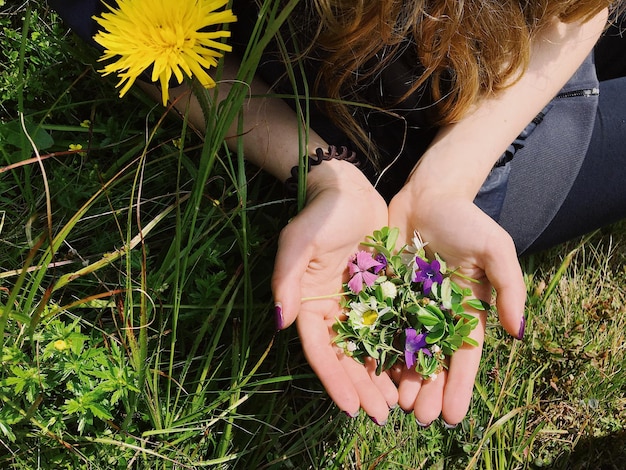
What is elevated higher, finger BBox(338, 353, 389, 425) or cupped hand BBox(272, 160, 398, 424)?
cupped hand BBox(272, 160, 398, 424)

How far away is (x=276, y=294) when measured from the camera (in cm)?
123

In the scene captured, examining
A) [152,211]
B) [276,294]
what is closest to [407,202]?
[276,294]

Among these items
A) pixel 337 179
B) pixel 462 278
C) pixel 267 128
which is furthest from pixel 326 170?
pixel 462 278

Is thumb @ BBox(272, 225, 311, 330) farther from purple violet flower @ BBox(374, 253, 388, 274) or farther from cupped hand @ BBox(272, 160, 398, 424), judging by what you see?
purple violet flower @ BBox(374, 253, 388, 274)

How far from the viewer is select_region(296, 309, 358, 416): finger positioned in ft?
4.12

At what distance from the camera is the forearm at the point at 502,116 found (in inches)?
57.0

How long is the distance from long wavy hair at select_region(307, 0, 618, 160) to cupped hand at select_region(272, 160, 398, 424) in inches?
6.6

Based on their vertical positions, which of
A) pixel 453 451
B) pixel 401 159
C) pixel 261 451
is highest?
pixel 401 159

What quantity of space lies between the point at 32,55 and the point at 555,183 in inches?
57.7

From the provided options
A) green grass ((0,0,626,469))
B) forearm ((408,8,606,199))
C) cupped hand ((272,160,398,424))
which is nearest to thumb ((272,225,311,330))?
cupped hand ((272,160,398,424))

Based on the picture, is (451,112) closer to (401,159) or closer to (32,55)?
(401,159)

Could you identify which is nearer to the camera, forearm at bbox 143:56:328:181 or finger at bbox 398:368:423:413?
finger at bbox 398:368:423:413

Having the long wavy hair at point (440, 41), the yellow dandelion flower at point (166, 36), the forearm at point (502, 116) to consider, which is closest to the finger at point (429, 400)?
the forearm at point (502, 116)

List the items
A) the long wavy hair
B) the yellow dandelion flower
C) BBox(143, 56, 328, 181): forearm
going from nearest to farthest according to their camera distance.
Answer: the yellow dandelion flower → the long wavy hair → BBox(143, 56, 328, 181): forearm
